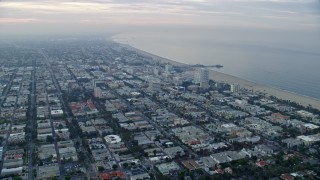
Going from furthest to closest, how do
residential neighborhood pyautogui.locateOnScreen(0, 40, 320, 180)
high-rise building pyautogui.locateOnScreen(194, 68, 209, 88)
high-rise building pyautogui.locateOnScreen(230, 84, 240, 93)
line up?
high-rise building pyautogui.locateOnScreen(194, 68, 209, 88) < high-rise building pyautogui.locateOnScreen(230, 84, 240, 93) < residential neighborhood pyautogui.locateOnScreen(0, 40, 320, 180)

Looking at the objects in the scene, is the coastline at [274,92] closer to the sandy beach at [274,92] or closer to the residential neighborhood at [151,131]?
the sandy beach at [274,92]

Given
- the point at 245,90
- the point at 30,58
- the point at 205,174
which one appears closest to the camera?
the point at 205,174

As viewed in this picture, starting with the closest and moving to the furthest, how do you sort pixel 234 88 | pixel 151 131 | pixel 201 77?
pixel 151 131 → pixel 234 88 → pixel 201 77

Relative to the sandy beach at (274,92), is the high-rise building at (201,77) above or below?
above

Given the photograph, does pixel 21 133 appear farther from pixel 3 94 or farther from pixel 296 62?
pixel 296 62

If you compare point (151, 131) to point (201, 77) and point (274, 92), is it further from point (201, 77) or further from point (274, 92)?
point (201, 77)

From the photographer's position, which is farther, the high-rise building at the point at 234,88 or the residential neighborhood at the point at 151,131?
the high-rise building at the point at 234,88

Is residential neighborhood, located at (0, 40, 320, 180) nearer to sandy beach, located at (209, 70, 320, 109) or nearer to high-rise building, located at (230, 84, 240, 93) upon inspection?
high-rise building, located at (230, 84, 240, 93)

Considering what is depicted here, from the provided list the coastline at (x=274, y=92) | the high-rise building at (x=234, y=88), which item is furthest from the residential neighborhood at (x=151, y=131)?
the coastline at (x=274, y=92)

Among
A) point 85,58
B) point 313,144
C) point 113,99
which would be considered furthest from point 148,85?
point 85,58

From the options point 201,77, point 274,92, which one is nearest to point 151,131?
point 274,92

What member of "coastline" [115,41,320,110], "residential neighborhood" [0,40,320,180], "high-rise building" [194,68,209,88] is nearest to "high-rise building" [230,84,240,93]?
"residential neighborhood" [0,40,320,180]
